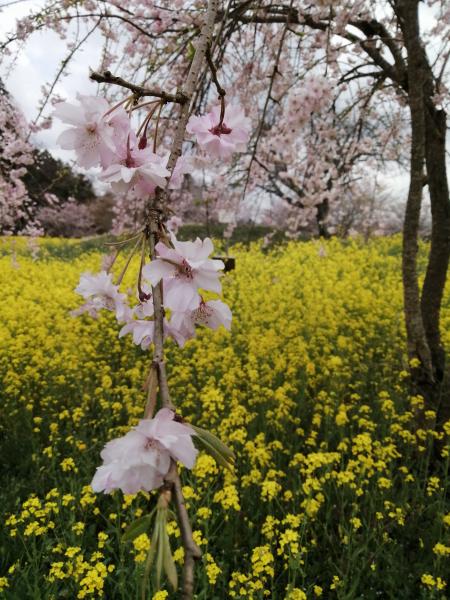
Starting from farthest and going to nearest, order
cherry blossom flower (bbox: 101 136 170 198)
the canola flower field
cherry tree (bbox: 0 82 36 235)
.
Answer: cherry tree (bbox: 0 82 36 235), the canola flower field, cherry blossom flower (bbox: 101 136 170 198)

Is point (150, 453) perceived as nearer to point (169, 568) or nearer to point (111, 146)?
point (169, 568)

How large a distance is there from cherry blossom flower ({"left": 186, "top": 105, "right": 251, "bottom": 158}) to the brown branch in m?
0.24

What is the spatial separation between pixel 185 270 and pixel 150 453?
0.22 meters

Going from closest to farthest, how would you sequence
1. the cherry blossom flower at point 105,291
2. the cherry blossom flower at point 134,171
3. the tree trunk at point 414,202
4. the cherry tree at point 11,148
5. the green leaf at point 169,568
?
the green leaf at point 169,568 → the cherry blossom flower at point 134,171 → the cherry blossom flower at point 105,291 → the tree trunk at point 414,202 → the cherry tree at point 11,148

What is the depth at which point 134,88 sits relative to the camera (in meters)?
0.51

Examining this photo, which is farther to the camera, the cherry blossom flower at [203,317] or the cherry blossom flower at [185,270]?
the cherry blossom flower at [203,317]

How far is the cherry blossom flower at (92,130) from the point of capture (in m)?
0.60

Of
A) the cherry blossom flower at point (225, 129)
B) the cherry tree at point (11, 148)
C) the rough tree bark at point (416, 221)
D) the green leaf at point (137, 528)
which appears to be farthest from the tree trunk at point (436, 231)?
the green leaf at point (137, 528)

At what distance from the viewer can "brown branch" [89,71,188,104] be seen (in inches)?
18.2

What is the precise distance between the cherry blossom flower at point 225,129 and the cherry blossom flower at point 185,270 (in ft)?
1.08

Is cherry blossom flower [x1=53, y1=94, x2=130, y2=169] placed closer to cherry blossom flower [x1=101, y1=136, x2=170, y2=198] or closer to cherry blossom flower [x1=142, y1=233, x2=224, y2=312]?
cherry blossom flower [x1=101, y1=136, x2=170, y2=198]

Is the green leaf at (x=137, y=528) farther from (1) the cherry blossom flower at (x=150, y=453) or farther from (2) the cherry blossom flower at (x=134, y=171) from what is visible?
(2) the cherry blossom flower at (x=134, y=171)

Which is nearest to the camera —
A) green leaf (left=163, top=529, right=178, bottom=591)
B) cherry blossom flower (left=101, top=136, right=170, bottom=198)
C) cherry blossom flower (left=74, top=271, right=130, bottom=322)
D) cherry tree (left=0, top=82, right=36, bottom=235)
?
green leaf (left=163, top=529, right=178, bottom=591)

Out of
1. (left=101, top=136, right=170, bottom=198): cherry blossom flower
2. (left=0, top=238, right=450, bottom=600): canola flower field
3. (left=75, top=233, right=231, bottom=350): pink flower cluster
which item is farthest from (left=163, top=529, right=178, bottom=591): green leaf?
(left=0, top=238, right=450, bottom=600): canola flower field
